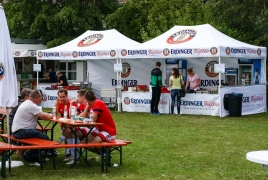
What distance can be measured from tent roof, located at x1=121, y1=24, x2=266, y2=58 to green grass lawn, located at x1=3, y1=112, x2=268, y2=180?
2175 millimetres

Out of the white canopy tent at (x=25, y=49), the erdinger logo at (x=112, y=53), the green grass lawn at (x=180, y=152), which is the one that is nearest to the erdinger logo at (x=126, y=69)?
the erdinger logo at (x=112, y=53)

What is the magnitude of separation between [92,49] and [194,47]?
14.0 ft

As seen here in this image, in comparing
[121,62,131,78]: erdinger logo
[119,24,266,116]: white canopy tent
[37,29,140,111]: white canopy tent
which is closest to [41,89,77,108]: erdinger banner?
[37,29,140,111]: white canopy tent

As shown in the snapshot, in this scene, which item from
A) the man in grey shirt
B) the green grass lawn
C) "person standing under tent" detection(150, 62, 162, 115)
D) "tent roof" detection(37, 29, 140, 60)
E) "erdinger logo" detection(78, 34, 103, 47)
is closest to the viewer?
the green grass lawn

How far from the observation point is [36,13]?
31703mm

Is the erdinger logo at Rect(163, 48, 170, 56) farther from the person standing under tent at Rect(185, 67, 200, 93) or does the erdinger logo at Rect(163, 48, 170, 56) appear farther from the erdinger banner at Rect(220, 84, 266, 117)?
the erdinger banner at Rect(220, 84, 266, 117)

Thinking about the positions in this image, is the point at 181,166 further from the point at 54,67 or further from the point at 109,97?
the point at 54,67

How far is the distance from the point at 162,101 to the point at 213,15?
927cm

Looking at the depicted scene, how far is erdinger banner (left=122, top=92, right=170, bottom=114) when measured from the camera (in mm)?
20844

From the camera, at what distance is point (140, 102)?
2136 centimetres

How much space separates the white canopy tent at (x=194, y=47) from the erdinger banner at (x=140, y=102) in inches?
54.5

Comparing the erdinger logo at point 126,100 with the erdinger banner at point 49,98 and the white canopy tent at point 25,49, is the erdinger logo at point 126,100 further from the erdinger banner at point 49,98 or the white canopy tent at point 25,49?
the white canopy tent at point 25,49

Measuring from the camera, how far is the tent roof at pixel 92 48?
2178cm

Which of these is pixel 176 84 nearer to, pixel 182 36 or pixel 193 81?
pixel 193 81
